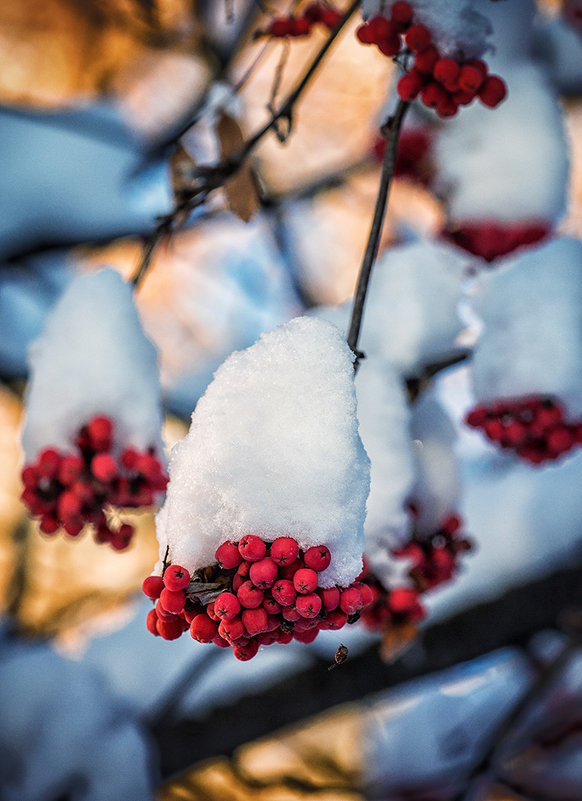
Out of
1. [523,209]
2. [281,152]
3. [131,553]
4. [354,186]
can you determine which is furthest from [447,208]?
[131,553]

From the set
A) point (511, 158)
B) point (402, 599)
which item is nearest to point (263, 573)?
point (402, 599)

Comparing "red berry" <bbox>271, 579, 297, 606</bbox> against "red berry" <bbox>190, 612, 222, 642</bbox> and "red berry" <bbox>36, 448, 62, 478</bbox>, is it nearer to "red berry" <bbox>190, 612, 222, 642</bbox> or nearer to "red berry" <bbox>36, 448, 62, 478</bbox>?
"red berry" <bbox>190, 612, 222, 642</bbox>

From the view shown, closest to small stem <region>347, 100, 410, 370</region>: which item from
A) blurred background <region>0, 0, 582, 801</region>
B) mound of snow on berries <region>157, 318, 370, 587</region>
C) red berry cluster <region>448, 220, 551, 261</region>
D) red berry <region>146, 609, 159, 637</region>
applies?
mound of snow on berries <region>157, 318, 370, 587</region>

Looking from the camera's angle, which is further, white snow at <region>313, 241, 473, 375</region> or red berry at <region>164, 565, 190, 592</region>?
white snow at <region>313, 241, 473, 375</region>

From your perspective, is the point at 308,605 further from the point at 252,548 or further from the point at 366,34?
the point at 366,34

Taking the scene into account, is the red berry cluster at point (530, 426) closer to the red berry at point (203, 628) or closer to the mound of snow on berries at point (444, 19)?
the mound of snow on berries at point (444, 19)

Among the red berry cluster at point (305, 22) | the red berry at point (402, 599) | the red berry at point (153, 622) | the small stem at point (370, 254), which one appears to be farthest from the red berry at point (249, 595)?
the red berry cluster at point (305, 22)
